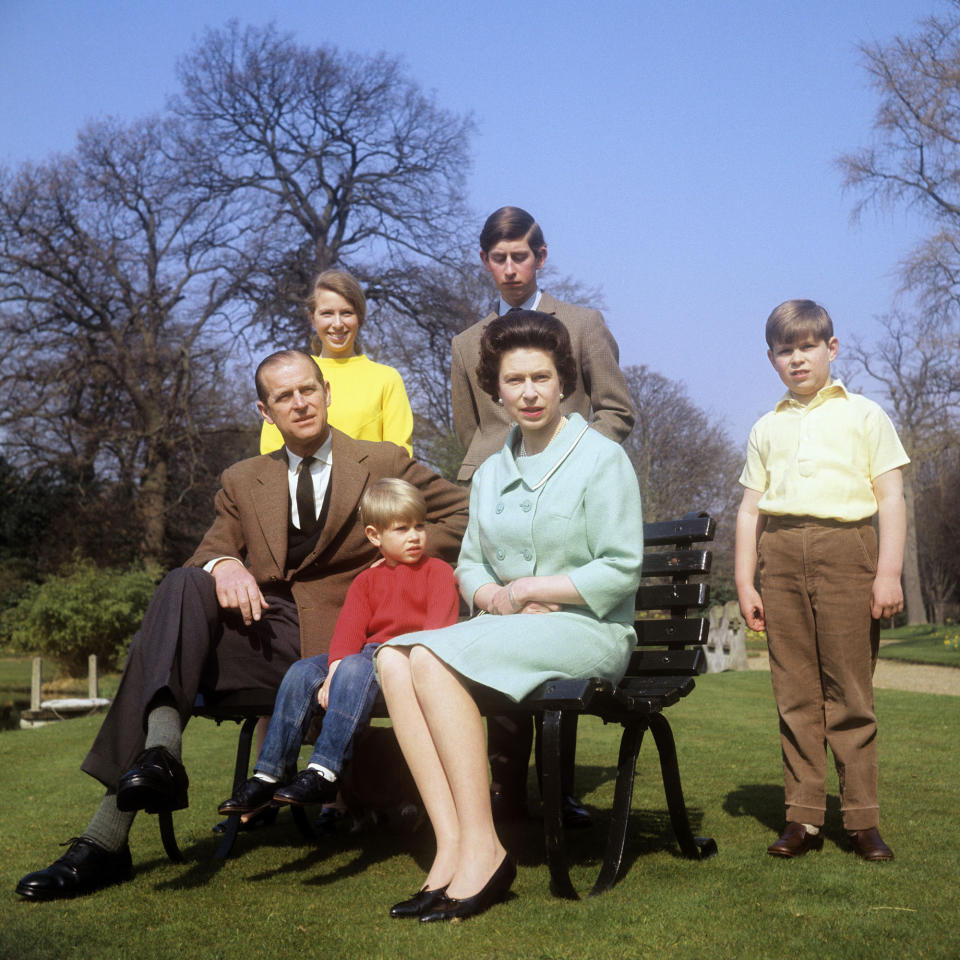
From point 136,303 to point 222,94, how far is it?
485cm

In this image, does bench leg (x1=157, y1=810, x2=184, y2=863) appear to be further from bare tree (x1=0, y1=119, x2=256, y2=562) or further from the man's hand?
bare tree (x1=0, y1=119, x2=256, y2=562)

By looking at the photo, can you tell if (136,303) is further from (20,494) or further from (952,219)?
(952,219)

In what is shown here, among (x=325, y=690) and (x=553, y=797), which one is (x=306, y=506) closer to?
(x=325, y=690)

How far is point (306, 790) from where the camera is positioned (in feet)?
10.6

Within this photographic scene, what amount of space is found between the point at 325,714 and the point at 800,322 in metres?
2.19

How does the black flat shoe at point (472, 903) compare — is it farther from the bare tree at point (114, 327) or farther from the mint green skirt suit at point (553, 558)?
the bare tree at point (114, 327)

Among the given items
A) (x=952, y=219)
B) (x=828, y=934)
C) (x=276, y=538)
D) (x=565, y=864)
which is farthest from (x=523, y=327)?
(x=952, y=219)

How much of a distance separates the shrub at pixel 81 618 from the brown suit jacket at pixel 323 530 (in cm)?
1554

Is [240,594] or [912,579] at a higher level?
[240,594]

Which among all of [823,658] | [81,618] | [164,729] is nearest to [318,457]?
[164,729]

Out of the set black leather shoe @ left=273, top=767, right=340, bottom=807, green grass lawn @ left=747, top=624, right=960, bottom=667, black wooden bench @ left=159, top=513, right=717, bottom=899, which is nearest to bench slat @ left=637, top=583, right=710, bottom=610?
black wooden bench @ left=159, top=513, right=717, bottom=899

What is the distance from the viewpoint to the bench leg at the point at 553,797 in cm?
312

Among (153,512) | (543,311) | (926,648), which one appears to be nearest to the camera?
(543,311)

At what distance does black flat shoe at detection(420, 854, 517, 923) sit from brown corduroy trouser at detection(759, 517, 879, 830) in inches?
50.2
